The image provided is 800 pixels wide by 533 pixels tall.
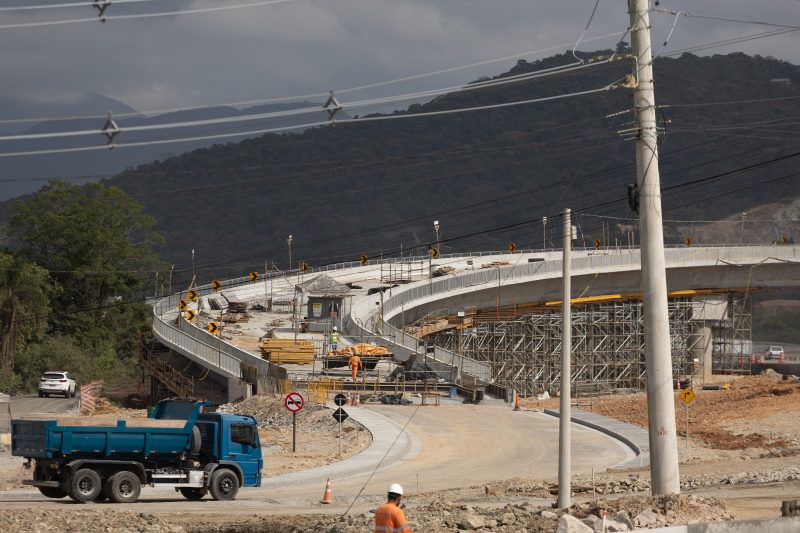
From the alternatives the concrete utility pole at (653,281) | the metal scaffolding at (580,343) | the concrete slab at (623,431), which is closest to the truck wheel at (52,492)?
the concrete utility pole at (653,281)

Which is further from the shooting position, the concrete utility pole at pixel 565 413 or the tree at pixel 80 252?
the tree at pixel 80 252

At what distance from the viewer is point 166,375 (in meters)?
69.4

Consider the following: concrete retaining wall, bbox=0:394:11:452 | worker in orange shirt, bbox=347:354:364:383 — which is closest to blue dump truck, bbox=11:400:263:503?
concrete retaining wall, bbox=0:394:11:452

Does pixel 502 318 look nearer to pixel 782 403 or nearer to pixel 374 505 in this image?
pixel 782 403

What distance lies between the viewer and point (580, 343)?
311 feet

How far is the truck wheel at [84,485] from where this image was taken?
26500 mm

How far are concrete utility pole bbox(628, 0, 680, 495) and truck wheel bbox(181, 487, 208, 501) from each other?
12605mm

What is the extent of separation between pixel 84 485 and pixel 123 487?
0.92m

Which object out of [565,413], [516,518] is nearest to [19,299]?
[565,413]

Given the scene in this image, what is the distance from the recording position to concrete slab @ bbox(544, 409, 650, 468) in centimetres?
3862

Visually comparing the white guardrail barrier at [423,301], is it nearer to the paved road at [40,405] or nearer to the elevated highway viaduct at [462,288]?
the elevated highway viaduct at [462,288]

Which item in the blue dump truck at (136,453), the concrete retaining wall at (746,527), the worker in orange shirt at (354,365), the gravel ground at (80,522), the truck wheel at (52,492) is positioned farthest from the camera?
the worker in orange shirt at (354,365)

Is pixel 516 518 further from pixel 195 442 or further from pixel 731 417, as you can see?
pixel 731 417

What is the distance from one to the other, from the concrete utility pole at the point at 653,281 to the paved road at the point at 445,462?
8824 millimetres
